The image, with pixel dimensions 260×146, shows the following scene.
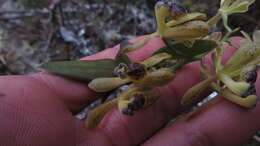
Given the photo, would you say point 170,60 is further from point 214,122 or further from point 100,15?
point 100,15

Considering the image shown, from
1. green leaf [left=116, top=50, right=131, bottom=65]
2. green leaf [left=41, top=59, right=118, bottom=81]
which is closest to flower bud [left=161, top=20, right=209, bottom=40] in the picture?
green leaf [left=116, top=50, right=131, bottom=65]

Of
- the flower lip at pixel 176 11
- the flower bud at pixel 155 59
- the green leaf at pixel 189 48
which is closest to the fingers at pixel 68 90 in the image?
the flower bud at pixel 155 59

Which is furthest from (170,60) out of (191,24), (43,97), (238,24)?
(238,24)

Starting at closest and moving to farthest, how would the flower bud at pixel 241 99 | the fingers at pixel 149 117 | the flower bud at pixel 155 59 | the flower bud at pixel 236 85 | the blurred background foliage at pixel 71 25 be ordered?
the flower bud at pixel 236 85
the flower bud at pixel 241 99
the flower bud at pixel 155 59
the fingers at pixel 149 117
the blurred background foliage at pixel 71 25

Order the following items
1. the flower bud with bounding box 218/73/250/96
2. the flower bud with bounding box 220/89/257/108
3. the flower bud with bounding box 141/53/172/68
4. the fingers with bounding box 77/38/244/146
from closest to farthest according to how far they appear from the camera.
A: the flower bud with bounding box 218/73/250/96, the flower bud with bounding box 220/89/257/108, the flower bud with bounding box 141/53/172/68, the fingers with bounding box 77/38/244/146

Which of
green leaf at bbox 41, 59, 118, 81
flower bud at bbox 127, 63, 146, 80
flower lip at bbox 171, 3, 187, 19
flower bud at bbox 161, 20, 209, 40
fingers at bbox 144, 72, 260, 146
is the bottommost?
fingers at bbox 144, 72, 260, 146

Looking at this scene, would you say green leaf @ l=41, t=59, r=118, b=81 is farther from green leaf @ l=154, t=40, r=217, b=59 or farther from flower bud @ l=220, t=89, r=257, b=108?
flower bud @ l=220, t=89, r=257, b=108

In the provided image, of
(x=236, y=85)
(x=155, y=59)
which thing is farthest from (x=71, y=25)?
(x=236, y=85)

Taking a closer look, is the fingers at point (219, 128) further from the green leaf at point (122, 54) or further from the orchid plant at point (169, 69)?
the green leaf at point (122, 54)

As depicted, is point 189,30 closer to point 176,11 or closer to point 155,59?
point 176,11
